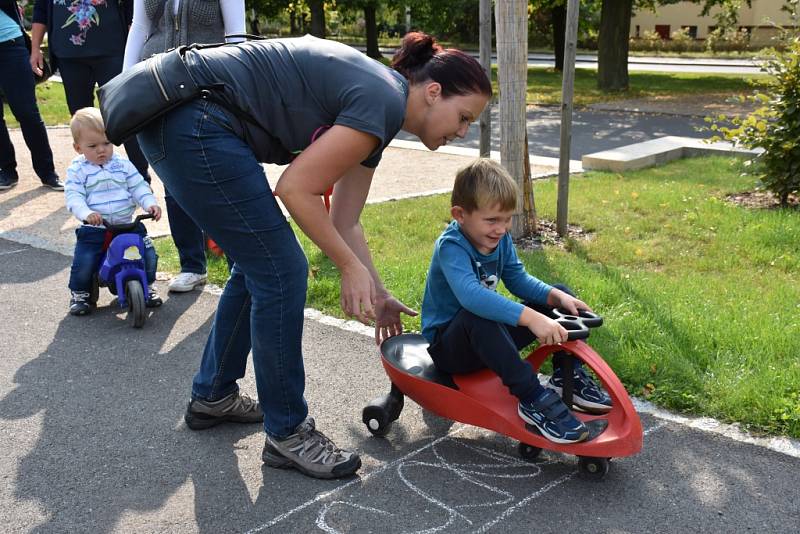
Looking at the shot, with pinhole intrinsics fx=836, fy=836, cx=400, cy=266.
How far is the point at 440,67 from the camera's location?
2.64m

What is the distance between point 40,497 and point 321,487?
0.97m

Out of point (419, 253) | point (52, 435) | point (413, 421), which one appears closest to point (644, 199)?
point (419, 253)

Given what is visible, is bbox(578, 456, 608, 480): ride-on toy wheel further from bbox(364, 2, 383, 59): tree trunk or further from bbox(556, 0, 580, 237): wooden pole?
bbox(364, 2, 383, 59): tree trunk

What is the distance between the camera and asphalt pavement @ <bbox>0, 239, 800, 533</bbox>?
2.72 m

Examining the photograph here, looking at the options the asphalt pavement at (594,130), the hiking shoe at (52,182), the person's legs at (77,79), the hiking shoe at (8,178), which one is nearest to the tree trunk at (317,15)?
the asphalt pavement at (594,130)

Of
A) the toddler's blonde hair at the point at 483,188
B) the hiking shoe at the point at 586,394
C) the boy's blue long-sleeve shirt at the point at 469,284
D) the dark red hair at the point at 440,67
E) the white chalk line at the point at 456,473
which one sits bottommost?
the white chalk line at the point at 456,473

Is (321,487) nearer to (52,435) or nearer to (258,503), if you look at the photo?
(258,503)

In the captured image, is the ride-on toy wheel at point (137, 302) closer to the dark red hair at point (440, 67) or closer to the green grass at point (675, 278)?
the green grass at point (675, 278)

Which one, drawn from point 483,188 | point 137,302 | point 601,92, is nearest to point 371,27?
point 601,92

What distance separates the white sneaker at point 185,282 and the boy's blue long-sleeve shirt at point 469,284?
7.44ft

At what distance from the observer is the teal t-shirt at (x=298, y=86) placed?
2506 millimetres

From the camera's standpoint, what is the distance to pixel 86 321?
15.4 ft

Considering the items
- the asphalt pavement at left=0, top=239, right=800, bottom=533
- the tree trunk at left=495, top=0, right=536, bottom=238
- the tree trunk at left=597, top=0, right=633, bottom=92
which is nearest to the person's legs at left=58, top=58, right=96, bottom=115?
the tree trunk at left=495, top=0, right=536, bottom=238

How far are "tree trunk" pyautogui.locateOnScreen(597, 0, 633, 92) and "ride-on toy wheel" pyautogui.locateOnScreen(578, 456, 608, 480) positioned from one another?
53.9 feet
